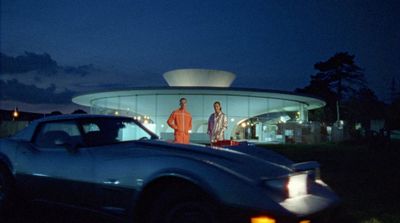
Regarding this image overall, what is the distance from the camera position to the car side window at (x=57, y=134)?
13.4ft

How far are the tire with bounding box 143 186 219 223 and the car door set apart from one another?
794mm

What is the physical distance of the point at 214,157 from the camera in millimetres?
3238

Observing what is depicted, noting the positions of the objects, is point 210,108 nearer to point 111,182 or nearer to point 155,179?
point 111,182

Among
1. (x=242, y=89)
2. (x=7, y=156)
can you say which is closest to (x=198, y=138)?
(x=242, y=89)

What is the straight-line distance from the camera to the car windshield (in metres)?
4.04

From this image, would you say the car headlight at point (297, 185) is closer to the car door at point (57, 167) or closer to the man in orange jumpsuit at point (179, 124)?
the car door at point (57, 167)

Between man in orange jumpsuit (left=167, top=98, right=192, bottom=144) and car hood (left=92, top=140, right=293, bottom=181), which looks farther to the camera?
man in orange jumpsuit (left=167, top=98, right=192, bottom=144)

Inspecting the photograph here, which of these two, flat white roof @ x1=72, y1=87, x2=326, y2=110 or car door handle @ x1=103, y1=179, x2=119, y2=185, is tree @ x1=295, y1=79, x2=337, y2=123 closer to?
flat white roof @ x1=72, y1=87, x2=326, y2=110

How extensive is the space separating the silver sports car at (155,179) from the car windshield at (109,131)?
1cm

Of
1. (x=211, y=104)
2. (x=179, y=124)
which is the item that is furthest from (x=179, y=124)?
(x=211, y=104)

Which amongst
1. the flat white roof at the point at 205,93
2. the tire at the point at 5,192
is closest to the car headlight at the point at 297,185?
the tire at the point at 5,192

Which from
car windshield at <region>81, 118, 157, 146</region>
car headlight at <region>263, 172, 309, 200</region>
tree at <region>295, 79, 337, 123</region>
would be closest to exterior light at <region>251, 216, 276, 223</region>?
car headlight at <region>263, 172, 309, 200</region>

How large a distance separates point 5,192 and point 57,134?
115cm

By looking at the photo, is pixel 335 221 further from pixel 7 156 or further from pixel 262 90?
pixel 262 90
